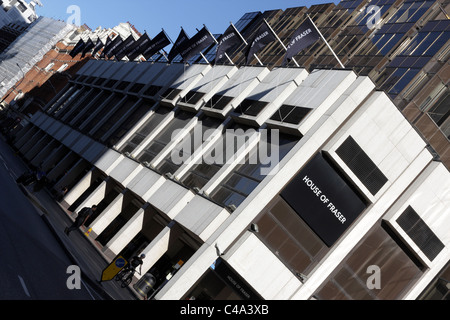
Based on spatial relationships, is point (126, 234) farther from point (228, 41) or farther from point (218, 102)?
point (228, 41)

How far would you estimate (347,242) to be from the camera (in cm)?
2759

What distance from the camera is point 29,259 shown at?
23.1 metres

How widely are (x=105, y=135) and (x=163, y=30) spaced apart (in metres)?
10.1

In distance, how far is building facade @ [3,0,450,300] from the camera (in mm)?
27109

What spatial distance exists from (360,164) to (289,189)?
3.90 metres

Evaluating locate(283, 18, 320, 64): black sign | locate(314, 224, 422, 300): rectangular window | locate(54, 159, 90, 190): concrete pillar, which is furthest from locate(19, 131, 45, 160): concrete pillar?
locate(314, 224, 422, 300): rectangular window

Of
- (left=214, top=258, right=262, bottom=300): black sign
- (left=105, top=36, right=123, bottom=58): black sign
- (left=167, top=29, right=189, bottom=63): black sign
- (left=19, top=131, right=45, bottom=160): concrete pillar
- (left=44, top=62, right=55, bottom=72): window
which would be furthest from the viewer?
(left=44, top=62, right=55, bottom=72): window

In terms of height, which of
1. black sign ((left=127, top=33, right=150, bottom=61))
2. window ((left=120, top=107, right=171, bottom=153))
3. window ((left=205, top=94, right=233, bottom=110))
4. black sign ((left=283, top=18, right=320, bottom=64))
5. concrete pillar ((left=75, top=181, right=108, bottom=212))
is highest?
black sign ((left=283, top=18, right=320, bottom=64))

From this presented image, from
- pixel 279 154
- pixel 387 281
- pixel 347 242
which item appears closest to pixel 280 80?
pixel 279 154

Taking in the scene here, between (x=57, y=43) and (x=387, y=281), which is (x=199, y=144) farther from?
(x=57, y=43)

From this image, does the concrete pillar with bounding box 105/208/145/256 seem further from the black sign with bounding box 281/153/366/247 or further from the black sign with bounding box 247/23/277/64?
the black sign with bounding box 247/23/277/64

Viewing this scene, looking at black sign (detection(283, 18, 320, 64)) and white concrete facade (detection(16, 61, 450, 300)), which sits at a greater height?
black sign (detection(283, 18, 320, 64))

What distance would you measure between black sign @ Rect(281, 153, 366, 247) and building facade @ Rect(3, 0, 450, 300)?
0.17 ft

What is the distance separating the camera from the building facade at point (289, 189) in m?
27.1
